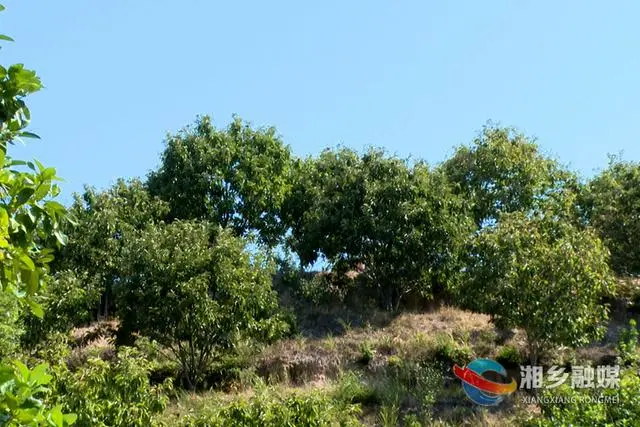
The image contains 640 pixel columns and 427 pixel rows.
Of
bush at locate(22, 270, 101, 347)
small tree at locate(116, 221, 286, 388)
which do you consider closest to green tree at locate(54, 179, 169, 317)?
bush at locate(22, 270, 101, 347)

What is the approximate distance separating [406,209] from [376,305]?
327 cm

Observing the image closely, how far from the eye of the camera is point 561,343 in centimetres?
2053

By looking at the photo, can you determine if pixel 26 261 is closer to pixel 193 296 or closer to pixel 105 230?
pixel 193 296

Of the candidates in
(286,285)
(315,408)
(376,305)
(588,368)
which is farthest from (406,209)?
(315,408)

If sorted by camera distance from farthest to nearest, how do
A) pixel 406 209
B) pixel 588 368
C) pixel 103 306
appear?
1. pixel 103 306
2. pixel 406 209
3. pixel 588 368

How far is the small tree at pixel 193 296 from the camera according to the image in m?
21.7

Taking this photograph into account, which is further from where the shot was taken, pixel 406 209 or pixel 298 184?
pixel 298 184

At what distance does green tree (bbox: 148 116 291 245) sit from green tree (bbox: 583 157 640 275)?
1130 cm

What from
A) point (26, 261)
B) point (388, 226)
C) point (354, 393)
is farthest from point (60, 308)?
point (26, 261)

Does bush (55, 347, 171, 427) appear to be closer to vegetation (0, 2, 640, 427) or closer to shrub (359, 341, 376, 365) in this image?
vegetation (0, 2, 640, 427)

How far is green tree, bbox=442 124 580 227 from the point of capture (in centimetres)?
3256

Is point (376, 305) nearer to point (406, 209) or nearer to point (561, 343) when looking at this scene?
point (406, 209)

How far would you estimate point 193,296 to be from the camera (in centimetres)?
2166

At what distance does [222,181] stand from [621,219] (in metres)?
13.6
